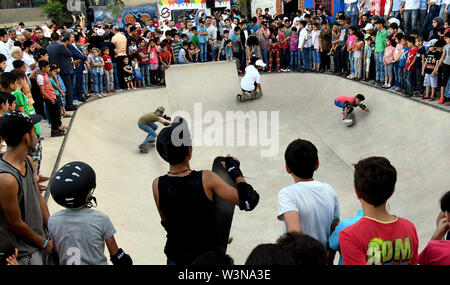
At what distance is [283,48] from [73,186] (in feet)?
38.7

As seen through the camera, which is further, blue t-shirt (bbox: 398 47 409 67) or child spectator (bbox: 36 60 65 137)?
blue t-shirt (bbox: 398 47 409 67)

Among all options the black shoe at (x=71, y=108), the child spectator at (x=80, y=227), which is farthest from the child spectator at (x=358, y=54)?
the child spectator at (x=80, y=227)

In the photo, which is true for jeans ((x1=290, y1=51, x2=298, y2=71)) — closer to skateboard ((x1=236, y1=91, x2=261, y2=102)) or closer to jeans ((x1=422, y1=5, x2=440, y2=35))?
skateboard ((x1=236, y1=91, x2=261, y2=102))

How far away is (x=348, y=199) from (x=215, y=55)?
890 cm

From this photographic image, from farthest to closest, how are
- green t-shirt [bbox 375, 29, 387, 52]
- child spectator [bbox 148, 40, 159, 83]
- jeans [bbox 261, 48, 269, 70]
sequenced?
jeans [bbox 261, 48, 269, 70] → child spectator [bbox 148, 40, 159, 83] → green t-shirt [bbox 375, 29, 387, 52]

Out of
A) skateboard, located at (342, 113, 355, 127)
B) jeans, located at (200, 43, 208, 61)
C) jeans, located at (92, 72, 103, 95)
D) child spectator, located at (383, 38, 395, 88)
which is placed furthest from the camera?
jeans, located at (200, 43, 208, 61)

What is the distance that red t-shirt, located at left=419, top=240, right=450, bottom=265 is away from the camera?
200cm

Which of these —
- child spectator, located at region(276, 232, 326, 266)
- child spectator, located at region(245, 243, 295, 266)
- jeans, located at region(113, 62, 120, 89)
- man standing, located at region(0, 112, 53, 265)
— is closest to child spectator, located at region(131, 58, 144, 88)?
jeans, located at region(113, 62, 120, 89)

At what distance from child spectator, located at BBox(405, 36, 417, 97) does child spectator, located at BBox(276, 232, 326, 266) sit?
26.3 feet

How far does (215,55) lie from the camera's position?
13844 millimetres

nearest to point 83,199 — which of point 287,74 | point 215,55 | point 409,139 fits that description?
point 409,139

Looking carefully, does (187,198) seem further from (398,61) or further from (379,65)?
(379,65)

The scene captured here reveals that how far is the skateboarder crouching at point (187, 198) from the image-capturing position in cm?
218
